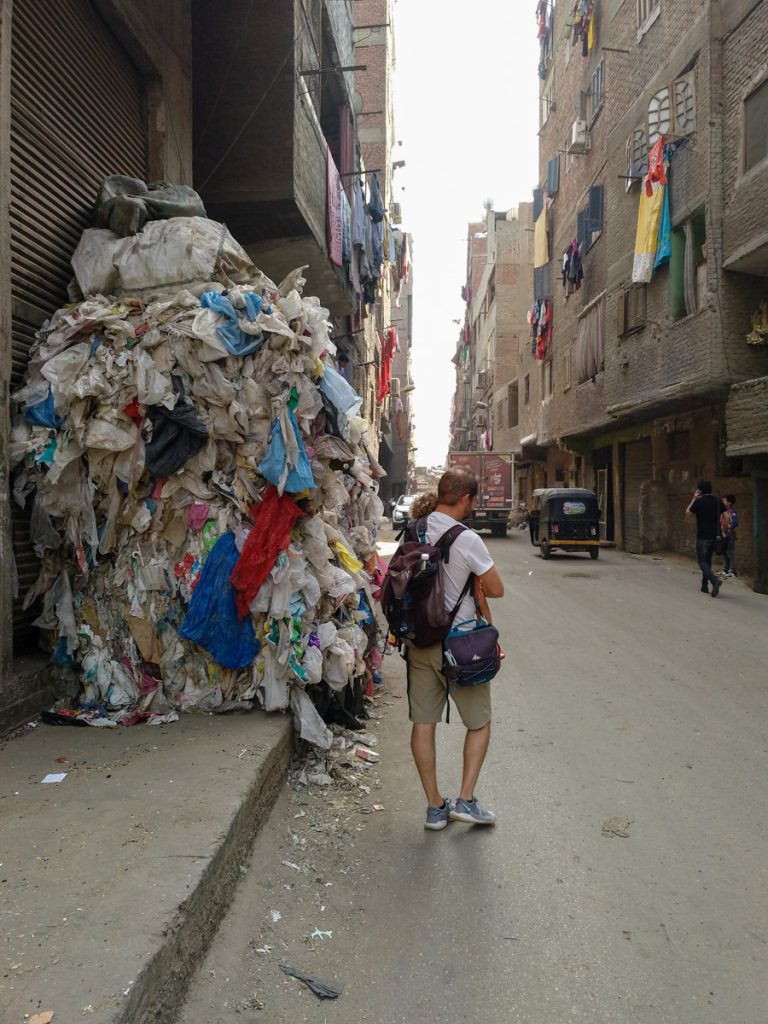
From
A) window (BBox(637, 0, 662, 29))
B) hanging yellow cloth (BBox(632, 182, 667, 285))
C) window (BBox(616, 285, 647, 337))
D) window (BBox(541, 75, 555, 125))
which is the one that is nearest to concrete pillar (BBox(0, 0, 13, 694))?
hanging yellow cloth (BBox(632, 182, 667, 285))

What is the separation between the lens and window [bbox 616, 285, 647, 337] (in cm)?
1820

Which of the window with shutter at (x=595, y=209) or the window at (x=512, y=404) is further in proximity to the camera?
the window at (x=512, y=404)

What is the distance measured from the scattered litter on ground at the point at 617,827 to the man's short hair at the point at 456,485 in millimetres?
1800

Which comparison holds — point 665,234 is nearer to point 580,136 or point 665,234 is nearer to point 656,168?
point 656,168

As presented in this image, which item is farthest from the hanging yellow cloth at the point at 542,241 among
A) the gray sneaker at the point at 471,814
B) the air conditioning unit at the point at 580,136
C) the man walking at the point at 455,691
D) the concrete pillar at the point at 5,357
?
the gray sneaker at the point at 471,814

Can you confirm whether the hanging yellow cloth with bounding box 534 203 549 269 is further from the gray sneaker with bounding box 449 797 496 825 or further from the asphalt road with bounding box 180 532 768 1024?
the gray sneaker with bounding box 449 797 496 825

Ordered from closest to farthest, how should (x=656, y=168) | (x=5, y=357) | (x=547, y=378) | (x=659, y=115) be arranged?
(x=5, y=357) → (x=656, y=168) → (x=659, y=115) → (x=547, y=378)

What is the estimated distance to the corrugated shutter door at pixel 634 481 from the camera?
2180 centimetres

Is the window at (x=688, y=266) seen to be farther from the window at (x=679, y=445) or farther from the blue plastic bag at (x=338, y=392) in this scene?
the blue plastic bag at (x=338, y=392)

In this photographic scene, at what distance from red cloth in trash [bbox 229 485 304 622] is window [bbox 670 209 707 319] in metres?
13.3

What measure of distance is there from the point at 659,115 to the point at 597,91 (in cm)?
663

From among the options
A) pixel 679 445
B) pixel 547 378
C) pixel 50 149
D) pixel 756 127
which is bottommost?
pixel 679 445

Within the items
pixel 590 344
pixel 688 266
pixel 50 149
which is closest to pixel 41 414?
pixel 50 149

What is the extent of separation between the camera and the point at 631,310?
18.8m
